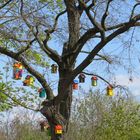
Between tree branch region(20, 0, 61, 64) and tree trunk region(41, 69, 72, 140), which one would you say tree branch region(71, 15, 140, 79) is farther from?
tree branch region(20, 0, 61, 64)

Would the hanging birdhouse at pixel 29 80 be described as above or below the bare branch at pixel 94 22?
below

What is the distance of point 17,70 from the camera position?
49.6ft

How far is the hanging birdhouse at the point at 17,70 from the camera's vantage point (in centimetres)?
1476

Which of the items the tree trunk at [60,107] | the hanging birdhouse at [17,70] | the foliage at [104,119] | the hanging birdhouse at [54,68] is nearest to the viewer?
the tree trunk at [60,107]

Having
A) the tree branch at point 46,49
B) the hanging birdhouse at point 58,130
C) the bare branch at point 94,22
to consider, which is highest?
the bare branch at point 94,22

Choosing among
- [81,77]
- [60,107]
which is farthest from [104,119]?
[60,107]

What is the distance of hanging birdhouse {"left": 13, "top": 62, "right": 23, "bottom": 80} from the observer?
14758 mm

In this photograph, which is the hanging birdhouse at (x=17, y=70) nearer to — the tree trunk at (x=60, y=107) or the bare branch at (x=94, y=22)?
the tree trunk at (x=60, y=107)

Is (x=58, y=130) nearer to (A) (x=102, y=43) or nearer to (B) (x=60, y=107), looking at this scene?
(B) (x=60, y=107)

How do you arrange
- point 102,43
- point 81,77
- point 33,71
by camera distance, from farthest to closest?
point 81,77 < point 33,71 < point 102,43

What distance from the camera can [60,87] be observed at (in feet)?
45.1

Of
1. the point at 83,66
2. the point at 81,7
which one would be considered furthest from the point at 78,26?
the point at 83,66

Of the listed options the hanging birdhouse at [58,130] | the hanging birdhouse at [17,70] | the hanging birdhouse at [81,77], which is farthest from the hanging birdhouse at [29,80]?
the hanging birdhouse at [58,130]

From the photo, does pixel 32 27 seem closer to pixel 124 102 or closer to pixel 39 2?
pixel 39 2
